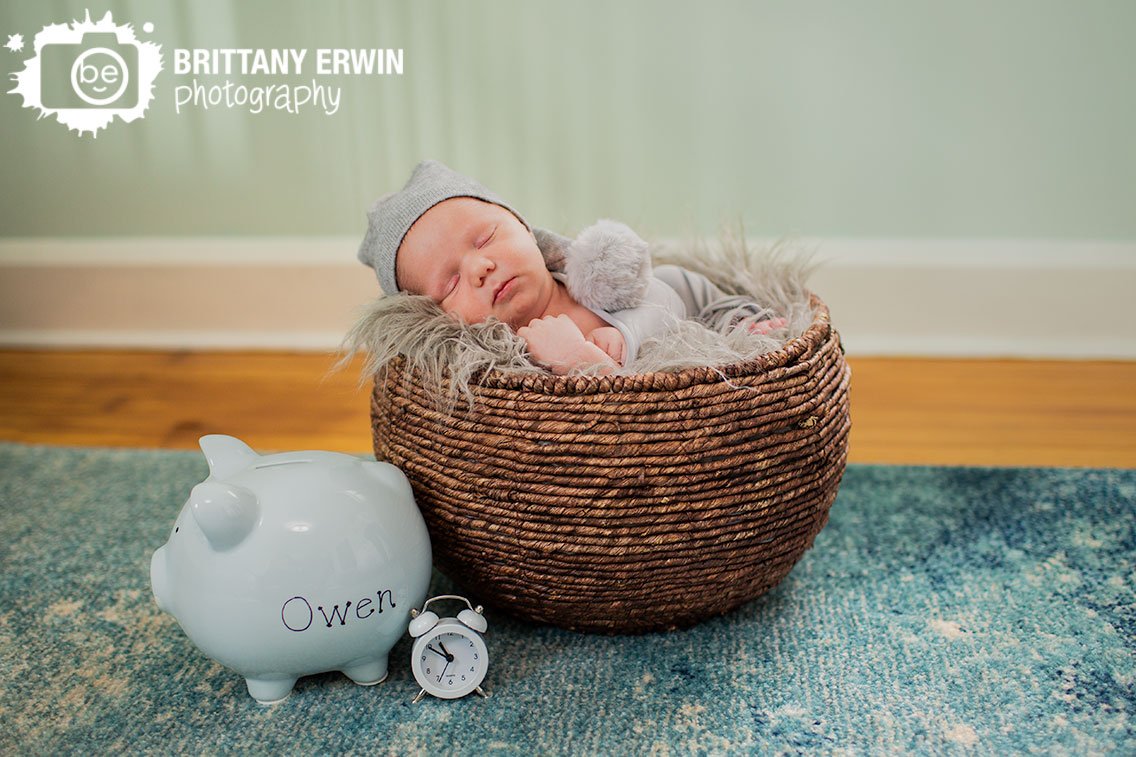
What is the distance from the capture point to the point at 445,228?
47.9 inches

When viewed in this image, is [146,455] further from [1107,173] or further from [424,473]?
[1107,173]

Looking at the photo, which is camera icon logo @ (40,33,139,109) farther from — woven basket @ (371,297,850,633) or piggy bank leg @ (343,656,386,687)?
piggy bank leg @ (343,656,386,687)

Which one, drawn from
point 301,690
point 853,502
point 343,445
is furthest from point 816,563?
point 343,445

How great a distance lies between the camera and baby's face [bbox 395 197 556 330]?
121cm

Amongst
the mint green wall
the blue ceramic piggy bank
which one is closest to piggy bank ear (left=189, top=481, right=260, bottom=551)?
the blue ceramic piggy bank

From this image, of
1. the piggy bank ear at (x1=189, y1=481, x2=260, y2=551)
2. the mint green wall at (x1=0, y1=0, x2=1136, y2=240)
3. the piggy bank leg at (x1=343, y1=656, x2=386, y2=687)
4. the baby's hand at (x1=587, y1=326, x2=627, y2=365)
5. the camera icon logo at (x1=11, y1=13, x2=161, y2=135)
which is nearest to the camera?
the piggy bank ear at (x1=189, y1=481, x2=260, y2=551)

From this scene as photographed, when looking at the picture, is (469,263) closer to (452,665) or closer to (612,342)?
(612,342)

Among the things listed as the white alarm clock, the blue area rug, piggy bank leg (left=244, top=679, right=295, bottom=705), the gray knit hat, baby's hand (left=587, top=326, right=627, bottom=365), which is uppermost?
the gray knit hat

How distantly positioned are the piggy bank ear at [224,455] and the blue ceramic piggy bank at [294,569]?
16 mm

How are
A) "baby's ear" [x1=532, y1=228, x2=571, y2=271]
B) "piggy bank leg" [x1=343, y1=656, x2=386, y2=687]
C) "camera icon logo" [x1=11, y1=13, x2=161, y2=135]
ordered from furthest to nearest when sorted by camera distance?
1. "camera icon logo" [x1=11, y1=13, x2=161, y2=135]
2. "baby's ear" [x1=532, y1=228, x2=571, y2=271]
3. "piggy bank leg" [x1=343, y1=656, x2=386, y2=687]

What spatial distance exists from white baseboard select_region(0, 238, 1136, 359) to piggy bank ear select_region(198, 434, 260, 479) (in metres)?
1.04

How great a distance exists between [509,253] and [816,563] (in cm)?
56

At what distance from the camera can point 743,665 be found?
3.76ft

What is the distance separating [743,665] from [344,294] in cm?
132
